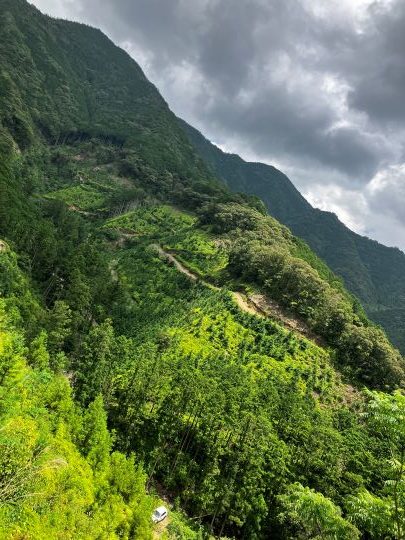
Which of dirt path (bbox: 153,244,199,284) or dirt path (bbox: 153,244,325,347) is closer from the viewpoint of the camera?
dirt path (bbox: 153,244,325,347)

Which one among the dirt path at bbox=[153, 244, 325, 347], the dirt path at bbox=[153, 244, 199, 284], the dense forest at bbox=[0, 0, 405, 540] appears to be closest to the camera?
the dense forest at bbox=[0, 0, 405, 540]

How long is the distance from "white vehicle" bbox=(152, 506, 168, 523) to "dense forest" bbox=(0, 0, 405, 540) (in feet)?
3.08

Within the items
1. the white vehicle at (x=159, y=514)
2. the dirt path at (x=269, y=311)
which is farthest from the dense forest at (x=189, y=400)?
the white vehicle at (x=159, y=514)

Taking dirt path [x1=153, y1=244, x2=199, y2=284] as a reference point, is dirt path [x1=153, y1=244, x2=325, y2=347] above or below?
above

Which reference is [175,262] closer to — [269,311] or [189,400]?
[269,311]

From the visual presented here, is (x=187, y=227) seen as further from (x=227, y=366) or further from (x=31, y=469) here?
(x=31, y=469)

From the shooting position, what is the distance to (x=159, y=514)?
147ft

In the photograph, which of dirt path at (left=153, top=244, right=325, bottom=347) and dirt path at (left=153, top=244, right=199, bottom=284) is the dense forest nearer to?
dirt path at (left=153, top=244, right=325, bottom=347)

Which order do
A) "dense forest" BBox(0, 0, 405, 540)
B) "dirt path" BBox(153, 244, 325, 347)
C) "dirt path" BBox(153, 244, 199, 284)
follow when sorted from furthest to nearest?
"dirt path" BBox(153, 244, 199, 284) < "dirt path" BBox(153, 244, 325, 347) < "dense forest" BBox(0, 0, 405, 540)

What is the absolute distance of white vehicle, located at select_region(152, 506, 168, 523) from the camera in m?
44.5

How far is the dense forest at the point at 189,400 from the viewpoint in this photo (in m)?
25.7

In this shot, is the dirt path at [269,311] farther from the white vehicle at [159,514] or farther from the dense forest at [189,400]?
the white vehicle at [159,514]

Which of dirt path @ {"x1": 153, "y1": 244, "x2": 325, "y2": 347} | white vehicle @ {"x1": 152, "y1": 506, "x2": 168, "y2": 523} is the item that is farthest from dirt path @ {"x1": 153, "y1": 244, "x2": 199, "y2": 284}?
white vehicle @ {"x1": 152, "y1": 506, "x2": 168, "y2": 523}

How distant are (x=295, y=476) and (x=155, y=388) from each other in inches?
850
